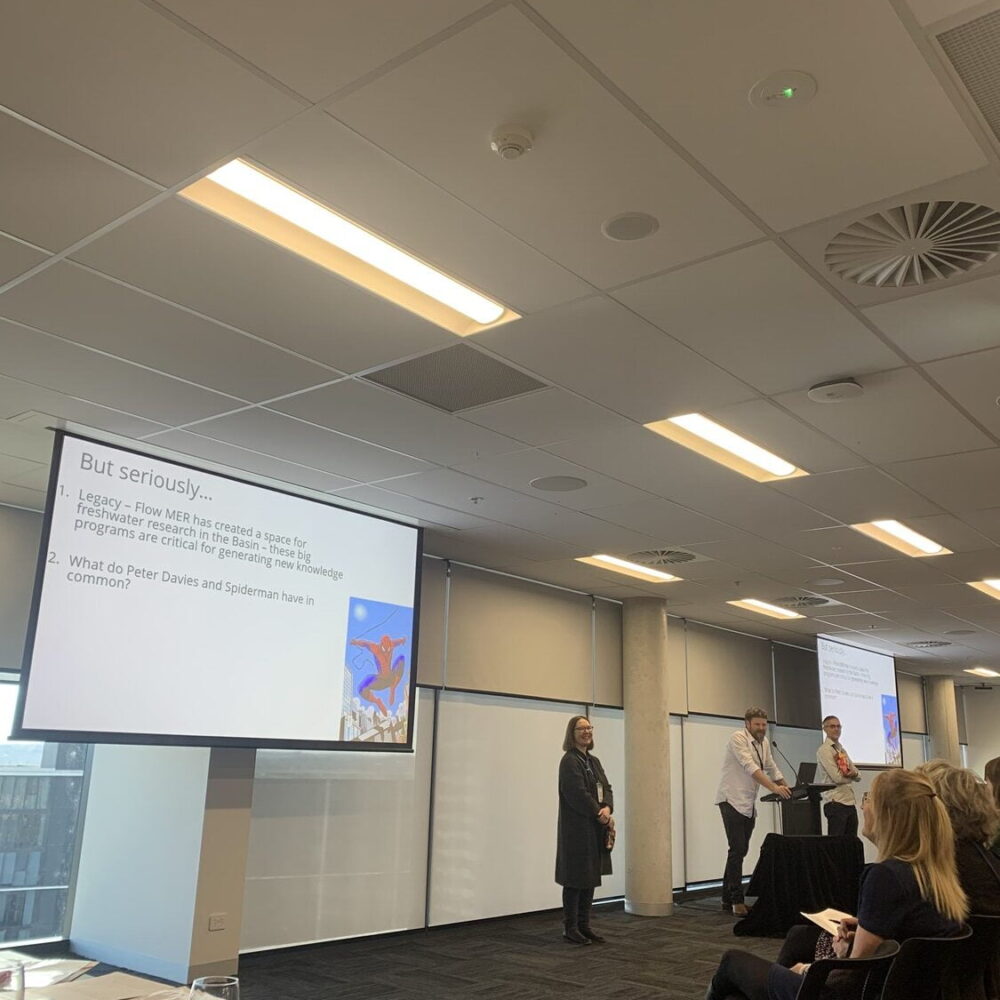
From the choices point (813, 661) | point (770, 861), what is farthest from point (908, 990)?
point (813, 661)

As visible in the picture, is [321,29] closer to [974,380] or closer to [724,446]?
[974,380]

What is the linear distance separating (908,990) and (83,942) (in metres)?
4.91

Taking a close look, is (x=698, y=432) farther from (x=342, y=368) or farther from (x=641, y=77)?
(x=641, y=77)

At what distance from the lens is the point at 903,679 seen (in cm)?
1342

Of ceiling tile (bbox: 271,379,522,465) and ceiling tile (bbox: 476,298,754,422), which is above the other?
ceiling tile (bbox: 476,298,754,422)

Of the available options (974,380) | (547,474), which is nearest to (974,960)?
(974,380)

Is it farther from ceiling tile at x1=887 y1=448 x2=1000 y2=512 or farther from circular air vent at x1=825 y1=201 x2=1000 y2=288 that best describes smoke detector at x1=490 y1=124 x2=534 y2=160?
ceiling tile at x1=887 y1=448 x2=1000 y2=512

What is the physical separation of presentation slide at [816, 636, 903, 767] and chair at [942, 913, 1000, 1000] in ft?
25.8

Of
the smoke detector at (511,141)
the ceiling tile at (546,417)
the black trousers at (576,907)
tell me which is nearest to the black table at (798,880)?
the black trousers at (576,907)

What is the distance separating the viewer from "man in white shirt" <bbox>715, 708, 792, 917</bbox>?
289 inches

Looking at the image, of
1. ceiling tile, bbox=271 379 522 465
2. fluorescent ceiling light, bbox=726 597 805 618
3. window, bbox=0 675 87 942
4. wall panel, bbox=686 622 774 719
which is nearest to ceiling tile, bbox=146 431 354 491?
ceiling tile, bbox=271 379 522 465

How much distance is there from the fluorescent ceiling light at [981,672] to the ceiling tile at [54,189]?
1333 centimetres

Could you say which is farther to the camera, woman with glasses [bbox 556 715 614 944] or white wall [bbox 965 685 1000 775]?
white wall [bbox 965 685 1000 775]

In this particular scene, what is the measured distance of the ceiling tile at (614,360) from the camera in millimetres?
3293
